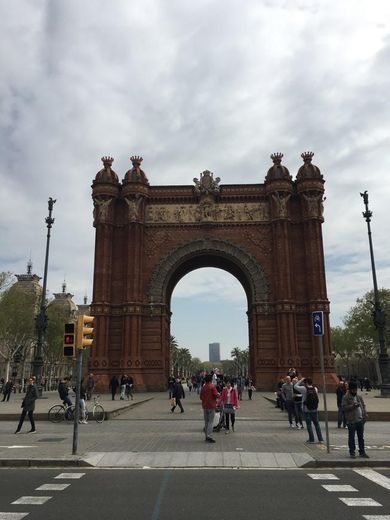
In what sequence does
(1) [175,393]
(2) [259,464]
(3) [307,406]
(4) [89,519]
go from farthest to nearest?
(1) [175,393] < (3) [307,406] < (2) [259,464] < (4) [89,519]

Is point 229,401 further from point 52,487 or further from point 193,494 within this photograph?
point 52,487

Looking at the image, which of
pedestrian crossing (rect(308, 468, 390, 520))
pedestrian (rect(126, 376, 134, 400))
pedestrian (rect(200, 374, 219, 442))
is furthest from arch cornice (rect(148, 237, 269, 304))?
pedestrian crossing (rect(308, 468, 390, 520))

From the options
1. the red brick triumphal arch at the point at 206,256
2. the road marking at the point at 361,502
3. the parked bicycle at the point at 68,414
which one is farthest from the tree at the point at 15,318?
the road marking at the point at 361,502

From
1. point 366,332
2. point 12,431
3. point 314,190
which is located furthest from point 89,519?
point 366,332

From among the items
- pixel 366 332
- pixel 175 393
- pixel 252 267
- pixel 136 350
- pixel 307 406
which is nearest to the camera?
pixel 307 406

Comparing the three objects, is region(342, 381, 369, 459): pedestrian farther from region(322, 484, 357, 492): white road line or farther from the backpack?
region(322, 484, 357, 492): white road line

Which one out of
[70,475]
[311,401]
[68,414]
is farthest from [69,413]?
[311,401]

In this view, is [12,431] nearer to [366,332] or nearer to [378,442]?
[378,442]

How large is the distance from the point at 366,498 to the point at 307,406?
583 centimetres

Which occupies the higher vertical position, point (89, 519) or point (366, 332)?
point (366, 332)

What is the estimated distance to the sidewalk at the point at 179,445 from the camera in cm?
1041

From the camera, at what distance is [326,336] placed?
130 ft

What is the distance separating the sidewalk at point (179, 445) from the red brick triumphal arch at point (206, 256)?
2012cm

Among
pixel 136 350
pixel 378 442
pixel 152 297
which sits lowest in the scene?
pixel 378 442
